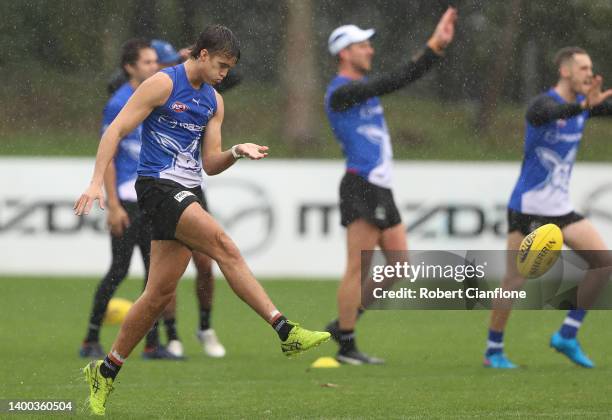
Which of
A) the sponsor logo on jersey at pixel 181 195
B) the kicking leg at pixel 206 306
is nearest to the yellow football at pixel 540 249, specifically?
the kicking leg at pixel 206 306

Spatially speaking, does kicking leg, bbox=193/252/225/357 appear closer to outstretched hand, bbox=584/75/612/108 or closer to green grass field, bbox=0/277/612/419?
green grass field, bbox=0/277/612/419

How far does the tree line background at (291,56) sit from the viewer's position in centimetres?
1335

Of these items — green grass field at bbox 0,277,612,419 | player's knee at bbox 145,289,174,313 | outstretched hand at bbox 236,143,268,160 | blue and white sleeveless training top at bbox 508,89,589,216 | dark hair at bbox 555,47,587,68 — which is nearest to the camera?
outstretched hand at bbox 236,143,268,160

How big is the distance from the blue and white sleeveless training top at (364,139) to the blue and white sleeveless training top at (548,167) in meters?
0.97

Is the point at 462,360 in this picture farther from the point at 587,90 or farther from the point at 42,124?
the point at 42,124

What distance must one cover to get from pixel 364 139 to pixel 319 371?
1.69 m

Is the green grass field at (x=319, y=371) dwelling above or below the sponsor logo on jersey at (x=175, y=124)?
below

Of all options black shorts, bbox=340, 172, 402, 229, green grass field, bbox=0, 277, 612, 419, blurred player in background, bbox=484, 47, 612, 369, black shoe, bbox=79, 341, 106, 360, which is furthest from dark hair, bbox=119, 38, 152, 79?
blurred player in background, bbox=484, 47, 612, 369

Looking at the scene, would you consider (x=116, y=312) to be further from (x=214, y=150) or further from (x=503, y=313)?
(x=214, y=150)

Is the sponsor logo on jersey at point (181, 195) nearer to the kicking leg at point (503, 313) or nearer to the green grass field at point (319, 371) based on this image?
the green grass field at point (319, 371)

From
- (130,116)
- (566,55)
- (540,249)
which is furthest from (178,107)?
(566,55)

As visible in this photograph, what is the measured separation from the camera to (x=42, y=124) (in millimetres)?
15055

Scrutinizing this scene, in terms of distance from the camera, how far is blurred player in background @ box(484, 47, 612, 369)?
9227mm

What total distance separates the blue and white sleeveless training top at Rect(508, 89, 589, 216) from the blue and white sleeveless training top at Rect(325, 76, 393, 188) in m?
0.97
